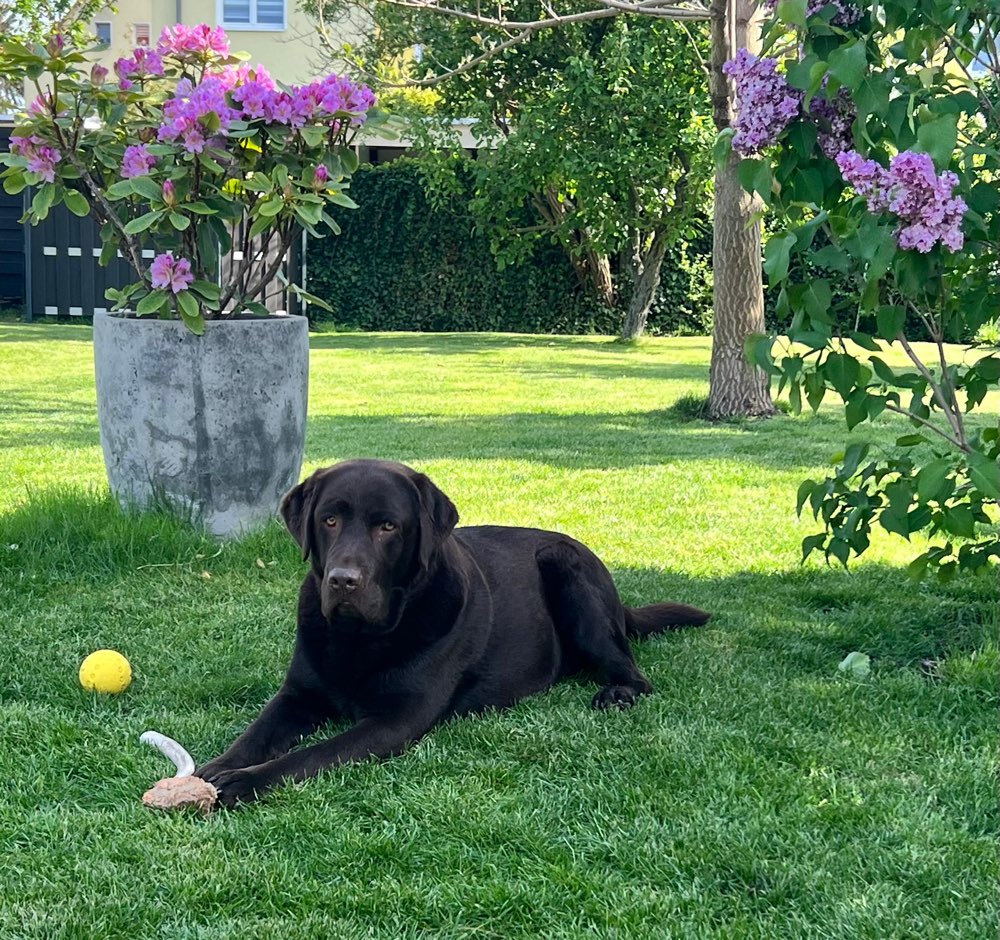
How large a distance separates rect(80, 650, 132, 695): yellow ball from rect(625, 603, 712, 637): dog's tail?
1669mm

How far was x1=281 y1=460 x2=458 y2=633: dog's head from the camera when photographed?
10.6 feet

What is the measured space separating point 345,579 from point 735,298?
A: 7.34 m

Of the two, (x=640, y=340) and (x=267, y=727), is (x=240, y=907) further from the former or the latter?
(x=640, y=340)

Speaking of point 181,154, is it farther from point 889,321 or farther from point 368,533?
point 889,321

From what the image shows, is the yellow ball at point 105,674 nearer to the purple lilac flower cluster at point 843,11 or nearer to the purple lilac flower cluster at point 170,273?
the purple lilac flower cluster at point 170,273

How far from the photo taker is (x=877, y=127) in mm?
2975

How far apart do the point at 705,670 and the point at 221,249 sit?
10.3ft

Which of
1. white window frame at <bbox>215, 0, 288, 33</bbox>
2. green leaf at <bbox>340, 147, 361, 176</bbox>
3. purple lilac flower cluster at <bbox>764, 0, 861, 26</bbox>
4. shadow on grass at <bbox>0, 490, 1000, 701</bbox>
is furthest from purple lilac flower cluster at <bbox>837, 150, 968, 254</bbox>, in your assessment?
white window frame at <bbox>215, 0, 288, 33</bbox>

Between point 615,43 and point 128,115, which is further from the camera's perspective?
point 615,43

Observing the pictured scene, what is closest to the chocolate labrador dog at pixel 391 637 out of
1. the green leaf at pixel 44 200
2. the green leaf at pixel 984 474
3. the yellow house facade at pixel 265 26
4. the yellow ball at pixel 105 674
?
the yellow ball at pixel 105 674

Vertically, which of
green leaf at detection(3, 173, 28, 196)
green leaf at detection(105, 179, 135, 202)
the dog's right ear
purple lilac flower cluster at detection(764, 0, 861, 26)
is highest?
purple lilac flower cluster at detection(764, 0, 861, 26)

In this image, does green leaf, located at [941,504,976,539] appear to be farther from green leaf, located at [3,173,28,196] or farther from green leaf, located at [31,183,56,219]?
green leaf, located at [3,173,28,196]

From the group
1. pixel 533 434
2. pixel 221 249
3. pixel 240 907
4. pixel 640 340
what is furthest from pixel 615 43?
pixel 240 907

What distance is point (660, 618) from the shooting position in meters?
4.31
